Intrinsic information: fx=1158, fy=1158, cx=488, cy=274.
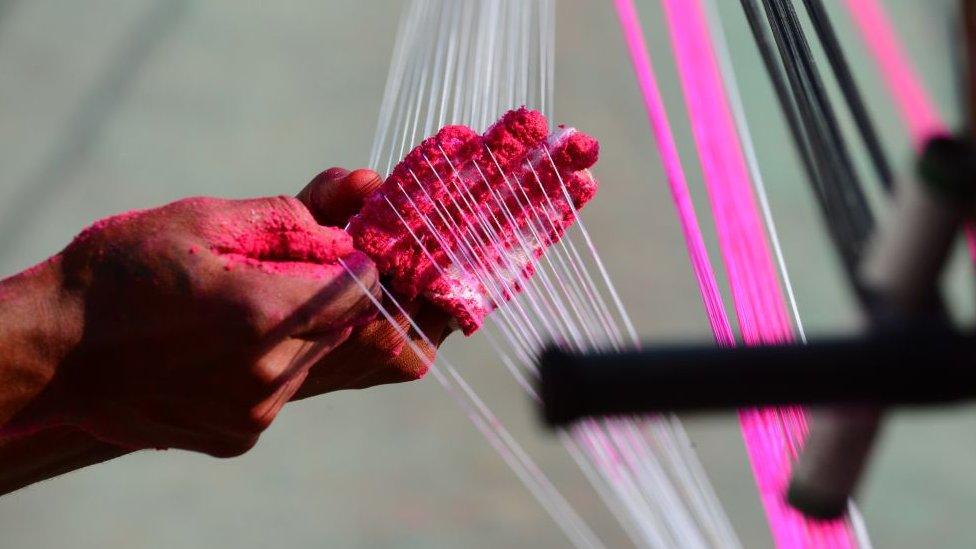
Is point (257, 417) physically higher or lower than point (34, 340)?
lower

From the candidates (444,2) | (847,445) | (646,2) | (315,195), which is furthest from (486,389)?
(847,445)

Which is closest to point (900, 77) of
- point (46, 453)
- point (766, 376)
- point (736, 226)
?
point (766, 376)

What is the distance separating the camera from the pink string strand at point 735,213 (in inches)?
36.4

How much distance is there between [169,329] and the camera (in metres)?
0.99

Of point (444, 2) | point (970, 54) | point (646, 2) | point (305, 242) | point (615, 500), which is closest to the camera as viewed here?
point (970, 54)

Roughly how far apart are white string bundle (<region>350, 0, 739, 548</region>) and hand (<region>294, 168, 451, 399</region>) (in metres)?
0.03

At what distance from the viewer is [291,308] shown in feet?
3.30

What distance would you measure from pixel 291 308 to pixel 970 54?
67 centimetres

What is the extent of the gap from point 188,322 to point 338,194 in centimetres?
23

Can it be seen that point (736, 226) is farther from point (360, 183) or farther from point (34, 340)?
point (34, 340)

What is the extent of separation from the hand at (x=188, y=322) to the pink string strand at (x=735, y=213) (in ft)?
1.14

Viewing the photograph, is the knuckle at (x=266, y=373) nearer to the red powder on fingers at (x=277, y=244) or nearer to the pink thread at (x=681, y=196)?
the red powder on fingers at (x=277, y=244)

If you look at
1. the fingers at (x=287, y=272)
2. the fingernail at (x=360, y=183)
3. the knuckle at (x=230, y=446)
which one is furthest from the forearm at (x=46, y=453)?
the fingernail at (x=360, y=183)

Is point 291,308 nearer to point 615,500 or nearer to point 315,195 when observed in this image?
point 315,195
